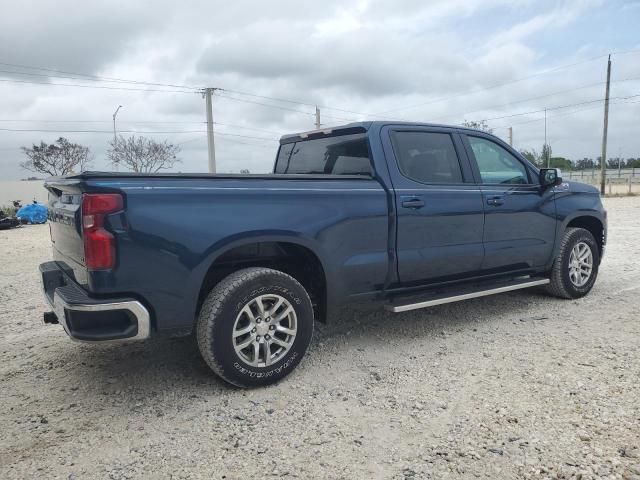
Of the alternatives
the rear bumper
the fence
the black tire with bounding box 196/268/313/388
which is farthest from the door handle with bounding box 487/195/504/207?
the fence

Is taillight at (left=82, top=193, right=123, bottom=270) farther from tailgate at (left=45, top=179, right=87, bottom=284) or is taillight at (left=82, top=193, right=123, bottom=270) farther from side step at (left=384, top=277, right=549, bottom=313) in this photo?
side step at (left=384, top=277, right=549, bottom=313)

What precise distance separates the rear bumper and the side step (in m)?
1.92

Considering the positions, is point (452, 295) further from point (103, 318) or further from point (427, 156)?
point (103, 318)

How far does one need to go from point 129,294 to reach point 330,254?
4.60 feet

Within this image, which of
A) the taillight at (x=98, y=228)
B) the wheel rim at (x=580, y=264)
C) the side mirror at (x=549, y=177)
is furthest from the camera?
the wheel rim at (x=580, y=264)

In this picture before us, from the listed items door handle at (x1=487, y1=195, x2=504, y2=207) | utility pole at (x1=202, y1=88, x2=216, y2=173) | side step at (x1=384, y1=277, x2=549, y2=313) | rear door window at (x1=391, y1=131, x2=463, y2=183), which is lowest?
side step at (x1=384, y1=277, x2=549, y2=313)

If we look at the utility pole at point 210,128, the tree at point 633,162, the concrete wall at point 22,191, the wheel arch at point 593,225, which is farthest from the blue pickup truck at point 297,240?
the tree at point 633,162

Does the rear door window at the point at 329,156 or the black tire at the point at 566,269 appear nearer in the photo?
the rear door window at the point at 329,156

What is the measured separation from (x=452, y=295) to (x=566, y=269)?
5.91ft

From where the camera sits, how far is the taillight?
2896mm

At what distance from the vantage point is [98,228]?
114 inches

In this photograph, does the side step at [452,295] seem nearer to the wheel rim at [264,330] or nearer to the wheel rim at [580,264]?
the wheel rim at [580,264]

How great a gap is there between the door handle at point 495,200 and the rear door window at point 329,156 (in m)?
1.29

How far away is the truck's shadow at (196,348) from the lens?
3602 mm
